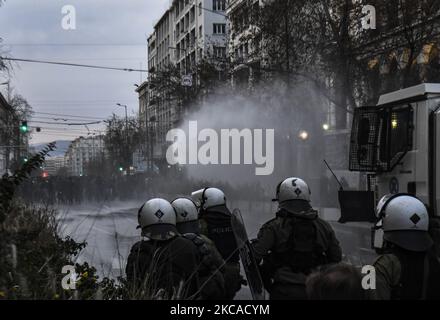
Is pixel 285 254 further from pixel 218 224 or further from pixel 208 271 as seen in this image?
pixel 218 224

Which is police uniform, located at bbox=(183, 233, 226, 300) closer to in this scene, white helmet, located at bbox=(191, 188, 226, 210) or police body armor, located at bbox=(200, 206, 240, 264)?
police body armor, located at bbox=(200, 206, 240, 264)

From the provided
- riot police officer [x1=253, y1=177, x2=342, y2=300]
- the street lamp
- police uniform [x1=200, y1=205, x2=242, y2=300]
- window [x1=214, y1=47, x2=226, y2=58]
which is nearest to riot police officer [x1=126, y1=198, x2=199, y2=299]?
riot police officer [x1=253, y1=177, x2=342, y2=300]

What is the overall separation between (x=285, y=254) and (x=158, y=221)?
2.78 feet

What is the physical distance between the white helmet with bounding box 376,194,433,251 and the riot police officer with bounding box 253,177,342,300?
2.30 feet

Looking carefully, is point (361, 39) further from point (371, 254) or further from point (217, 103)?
point (217, 103)

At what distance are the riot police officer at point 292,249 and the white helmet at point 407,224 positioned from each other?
27.6 inches

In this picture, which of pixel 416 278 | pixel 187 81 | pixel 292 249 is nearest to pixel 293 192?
pixel 292 249

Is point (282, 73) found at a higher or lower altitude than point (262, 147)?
higher

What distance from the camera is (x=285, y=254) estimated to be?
3848mm

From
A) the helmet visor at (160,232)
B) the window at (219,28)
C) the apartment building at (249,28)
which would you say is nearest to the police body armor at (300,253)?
the helmet visor at (160,232)

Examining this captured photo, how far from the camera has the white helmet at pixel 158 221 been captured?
3.71 metres

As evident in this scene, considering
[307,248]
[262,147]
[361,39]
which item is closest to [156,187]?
[262,147]

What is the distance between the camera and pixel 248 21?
20078mm
